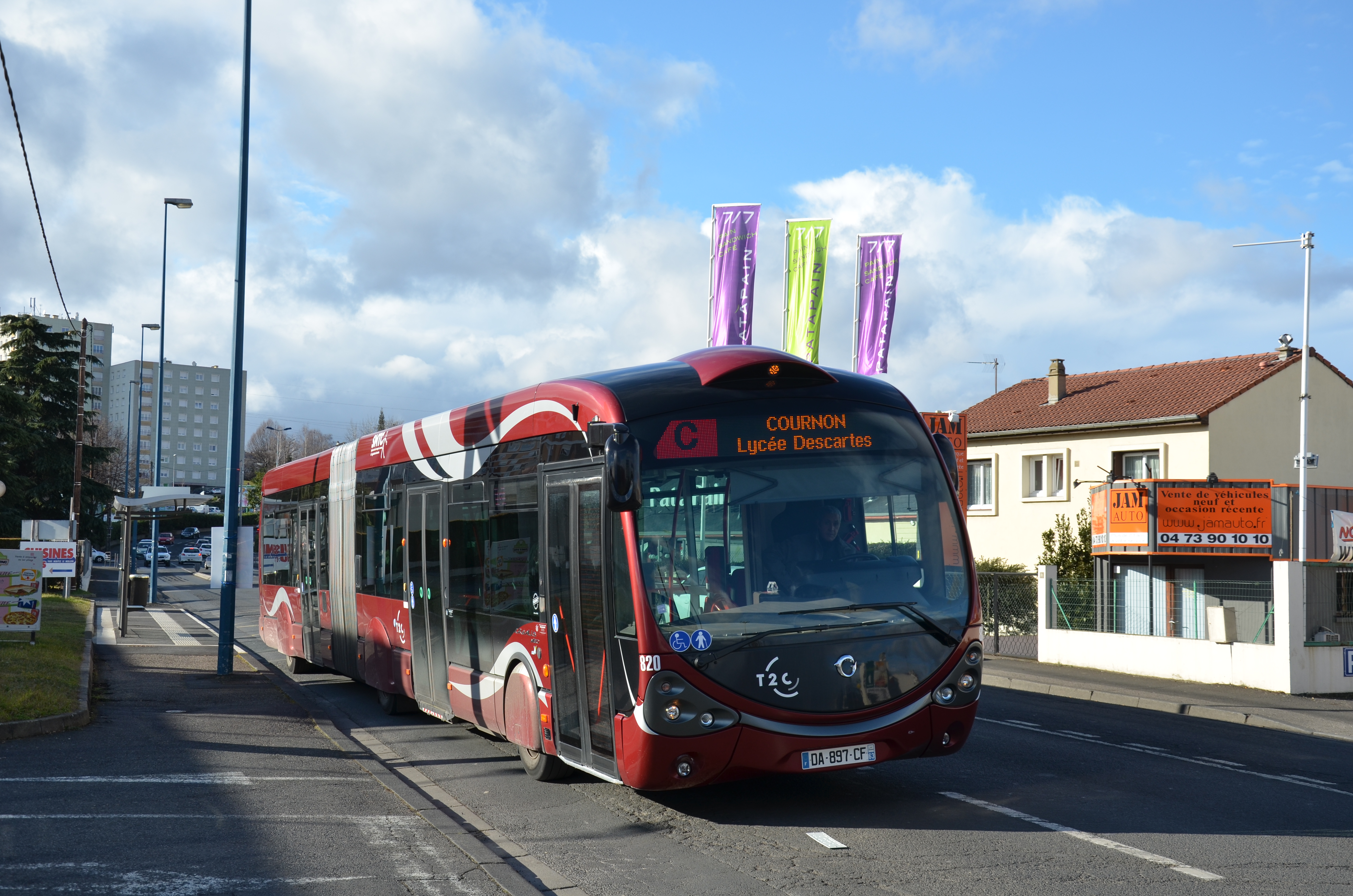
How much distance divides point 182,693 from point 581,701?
9.07m

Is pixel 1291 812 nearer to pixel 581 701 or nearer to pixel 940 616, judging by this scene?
pixel 940 616

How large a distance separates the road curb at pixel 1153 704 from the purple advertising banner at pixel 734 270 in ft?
37.3

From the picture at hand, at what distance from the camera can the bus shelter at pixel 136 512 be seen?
22969 mm

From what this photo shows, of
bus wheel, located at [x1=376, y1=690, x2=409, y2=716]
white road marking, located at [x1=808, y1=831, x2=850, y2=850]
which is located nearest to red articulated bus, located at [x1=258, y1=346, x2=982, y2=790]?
white road marking, located at [x1=808, y1=831, x2=850, y2=850]

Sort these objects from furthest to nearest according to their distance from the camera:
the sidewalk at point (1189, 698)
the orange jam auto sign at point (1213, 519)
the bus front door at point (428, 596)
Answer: the orange jam auto sign at point (1213, 519), the sidewalk at point (1189, 698), the bus front door at point (428, 596)

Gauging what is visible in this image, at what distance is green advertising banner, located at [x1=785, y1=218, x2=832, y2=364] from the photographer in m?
28.3

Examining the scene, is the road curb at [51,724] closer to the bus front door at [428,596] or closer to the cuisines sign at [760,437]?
the bus front door at [428,596]

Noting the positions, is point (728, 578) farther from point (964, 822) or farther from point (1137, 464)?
point (1137, 464)

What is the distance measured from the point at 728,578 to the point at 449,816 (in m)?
2.54

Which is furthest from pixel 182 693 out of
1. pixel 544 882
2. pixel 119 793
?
pixel 544 882

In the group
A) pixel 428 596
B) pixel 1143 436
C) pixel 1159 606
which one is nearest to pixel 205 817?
pixel 428 596

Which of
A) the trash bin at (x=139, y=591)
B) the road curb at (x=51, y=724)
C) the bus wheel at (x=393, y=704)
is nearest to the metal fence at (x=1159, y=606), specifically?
the bus wheel at (x=393, y=704)

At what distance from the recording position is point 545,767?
8.98 meters

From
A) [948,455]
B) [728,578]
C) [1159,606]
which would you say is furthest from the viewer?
[1159,606]
